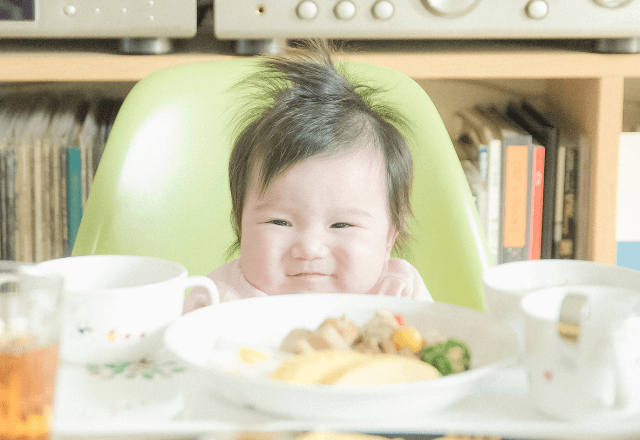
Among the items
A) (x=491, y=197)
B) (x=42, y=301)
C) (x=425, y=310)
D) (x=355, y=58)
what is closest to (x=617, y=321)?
(x=425, y=310)

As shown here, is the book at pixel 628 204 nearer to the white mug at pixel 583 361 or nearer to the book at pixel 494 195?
the book at pixel 494 195

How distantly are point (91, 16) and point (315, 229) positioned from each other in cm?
67

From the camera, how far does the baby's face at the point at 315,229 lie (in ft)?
2.43

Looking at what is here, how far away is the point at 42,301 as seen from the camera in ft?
1.13

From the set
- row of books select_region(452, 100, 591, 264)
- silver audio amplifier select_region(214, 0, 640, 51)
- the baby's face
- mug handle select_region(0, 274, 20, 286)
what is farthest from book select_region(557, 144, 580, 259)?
mug handle select_region(0, 274, 20, 286)

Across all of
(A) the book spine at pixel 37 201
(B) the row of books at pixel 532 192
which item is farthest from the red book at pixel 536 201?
(A) the book spine at pixel 37 201

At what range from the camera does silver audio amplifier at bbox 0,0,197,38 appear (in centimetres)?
113

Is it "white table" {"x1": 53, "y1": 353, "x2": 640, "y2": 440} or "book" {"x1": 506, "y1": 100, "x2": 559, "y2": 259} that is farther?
"book" {"x1": 506, "y1": 100, "x2": 559, "y2": 259}

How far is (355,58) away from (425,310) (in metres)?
0.76

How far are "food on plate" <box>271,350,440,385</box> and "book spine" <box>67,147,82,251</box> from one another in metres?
1.02

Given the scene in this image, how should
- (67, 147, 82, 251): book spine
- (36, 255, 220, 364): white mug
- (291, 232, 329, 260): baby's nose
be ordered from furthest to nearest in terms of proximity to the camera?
1. (67, 147, 82, 251): book spine
2. (291, 232, 329, 260): baby's nose
3. (36, 255, 220, 364): white mug

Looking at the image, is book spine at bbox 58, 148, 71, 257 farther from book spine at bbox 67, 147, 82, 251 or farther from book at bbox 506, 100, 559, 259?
book at bbox 506, 100, 559, 259

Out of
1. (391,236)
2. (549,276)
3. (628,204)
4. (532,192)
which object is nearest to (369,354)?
(549,276)

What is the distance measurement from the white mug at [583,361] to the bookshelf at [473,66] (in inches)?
35.0
